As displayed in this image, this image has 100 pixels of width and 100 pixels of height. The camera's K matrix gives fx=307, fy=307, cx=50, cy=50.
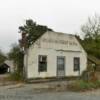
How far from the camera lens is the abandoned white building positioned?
98.7ft

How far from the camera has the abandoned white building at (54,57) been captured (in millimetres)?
30078

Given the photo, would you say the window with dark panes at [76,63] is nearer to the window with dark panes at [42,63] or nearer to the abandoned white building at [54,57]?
the abandoned white building at [54,57]

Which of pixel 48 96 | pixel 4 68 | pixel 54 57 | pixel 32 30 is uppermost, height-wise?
pixel 32 30

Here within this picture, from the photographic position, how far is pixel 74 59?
35.4m

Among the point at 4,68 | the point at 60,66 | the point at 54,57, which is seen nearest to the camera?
the point at 54,57

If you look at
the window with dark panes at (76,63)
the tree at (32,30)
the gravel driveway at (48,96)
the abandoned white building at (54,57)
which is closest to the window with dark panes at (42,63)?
the abandoned white building at (54,57)

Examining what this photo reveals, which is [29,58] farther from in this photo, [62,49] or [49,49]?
[62,49]

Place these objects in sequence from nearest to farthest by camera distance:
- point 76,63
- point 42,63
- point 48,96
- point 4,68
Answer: point 48,96 < point 42,63 < point 76,63 < point 4,68

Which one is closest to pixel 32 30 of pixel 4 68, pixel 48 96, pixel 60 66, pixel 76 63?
pixel 60 66

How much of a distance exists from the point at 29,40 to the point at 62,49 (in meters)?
3.75

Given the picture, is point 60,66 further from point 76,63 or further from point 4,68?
point 4,68

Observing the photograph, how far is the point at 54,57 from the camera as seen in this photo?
107 ft

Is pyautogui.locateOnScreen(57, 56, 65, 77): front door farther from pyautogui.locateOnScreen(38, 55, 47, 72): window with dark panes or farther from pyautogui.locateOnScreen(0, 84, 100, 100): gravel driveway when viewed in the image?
pyautogui.locateOnScreen(0, 84, 100, 100): gravel driveway

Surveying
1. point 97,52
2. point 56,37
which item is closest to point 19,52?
point 56,37
